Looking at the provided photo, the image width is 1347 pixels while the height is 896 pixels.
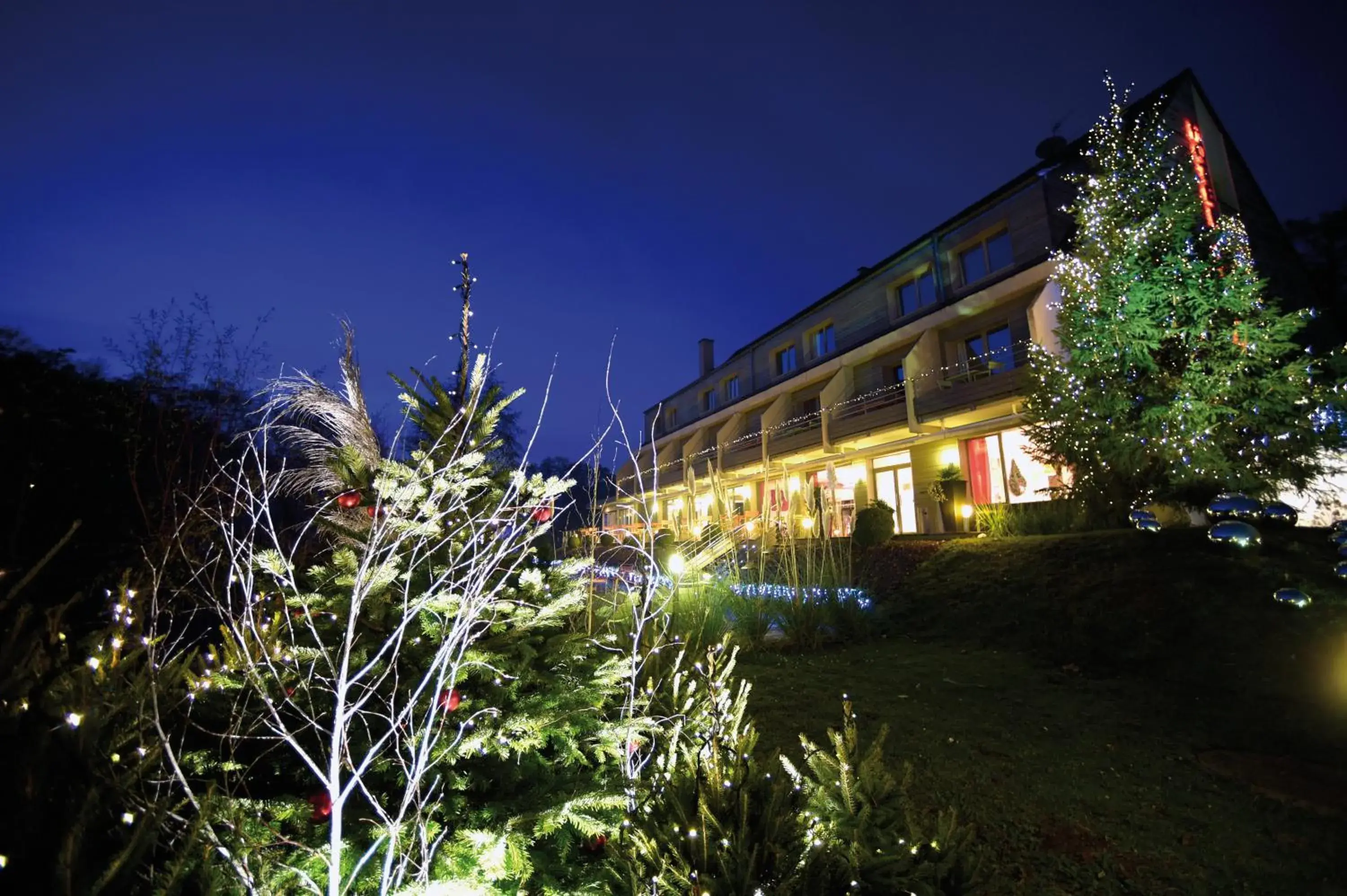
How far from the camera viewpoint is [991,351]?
14305 millimetres

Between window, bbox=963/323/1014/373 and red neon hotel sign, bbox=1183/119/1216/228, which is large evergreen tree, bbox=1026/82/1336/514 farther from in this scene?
window, bbox=963/323/1014/373

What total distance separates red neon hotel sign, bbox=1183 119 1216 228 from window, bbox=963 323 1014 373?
4425 mm

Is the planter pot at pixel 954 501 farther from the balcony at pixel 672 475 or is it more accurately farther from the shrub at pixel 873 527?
the balcony at pixel 672 475

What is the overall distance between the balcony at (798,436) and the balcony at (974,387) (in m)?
3.57

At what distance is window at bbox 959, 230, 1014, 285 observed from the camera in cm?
1434

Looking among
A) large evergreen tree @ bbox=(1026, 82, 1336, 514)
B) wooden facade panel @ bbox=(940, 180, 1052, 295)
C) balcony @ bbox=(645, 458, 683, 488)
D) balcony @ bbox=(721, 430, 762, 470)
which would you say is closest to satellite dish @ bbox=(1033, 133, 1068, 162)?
wooden facade panel @ bbox=(940, 180, 1052, 295)

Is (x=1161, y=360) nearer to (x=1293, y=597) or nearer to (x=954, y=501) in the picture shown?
(x=1293, y=597)

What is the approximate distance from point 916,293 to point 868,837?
17505 millimetres

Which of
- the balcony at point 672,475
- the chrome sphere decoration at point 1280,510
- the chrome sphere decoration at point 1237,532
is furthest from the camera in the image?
the balcony at point 672,475

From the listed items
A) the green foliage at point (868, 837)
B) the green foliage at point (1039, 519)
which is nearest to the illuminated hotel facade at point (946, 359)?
the green foliage at point (1039, 519)

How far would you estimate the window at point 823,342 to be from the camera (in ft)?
67.3

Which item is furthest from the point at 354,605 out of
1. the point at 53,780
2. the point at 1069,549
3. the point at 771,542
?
the point at 1069,549

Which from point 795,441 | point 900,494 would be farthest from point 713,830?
point 795,441

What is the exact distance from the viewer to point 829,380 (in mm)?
19266
